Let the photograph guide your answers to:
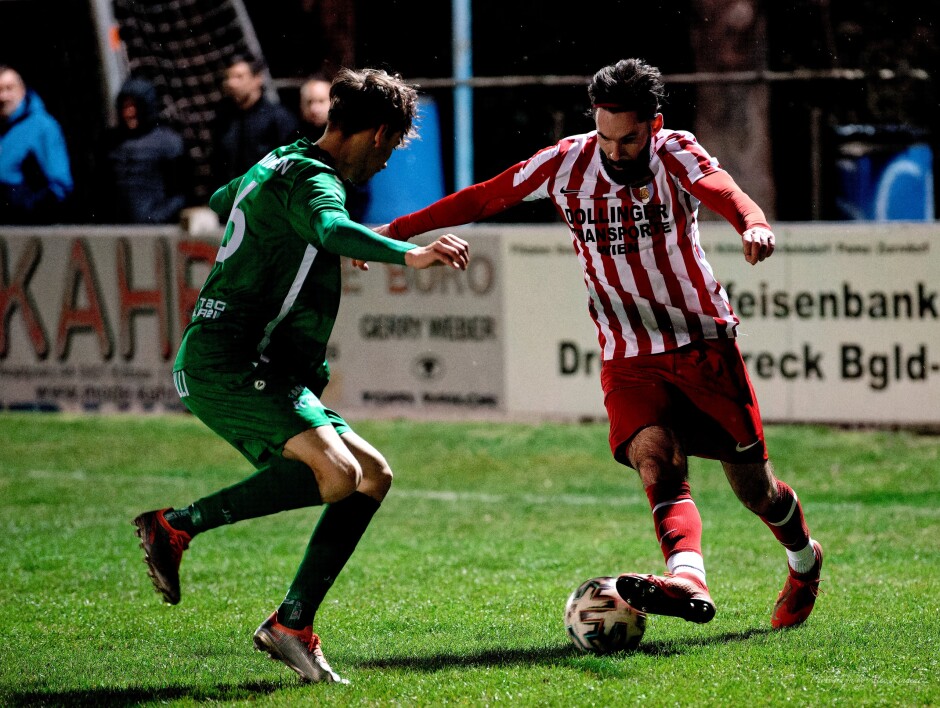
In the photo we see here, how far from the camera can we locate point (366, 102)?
186 inches

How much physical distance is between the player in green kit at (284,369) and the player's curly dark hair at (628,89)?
63cm

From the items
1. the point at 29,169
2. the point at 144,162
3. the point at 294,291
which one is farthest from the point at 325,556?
the point at 29,169

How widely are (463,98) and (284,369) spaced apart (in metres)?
7.17

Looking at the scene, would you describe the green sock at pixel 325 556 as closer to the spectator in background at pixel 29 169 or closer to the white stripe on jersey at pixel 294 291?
the white stripe on jersey at pixel 294 291

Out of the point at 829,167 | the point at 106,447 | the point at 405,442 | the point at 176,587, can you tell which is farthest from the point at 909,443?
the point at 176,587

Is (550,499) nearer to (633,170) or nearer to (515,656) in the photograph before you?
(515,656)

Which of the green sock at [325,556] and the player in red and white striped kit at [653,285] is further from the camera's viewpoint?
the player in red and white striped kit at [653,285]

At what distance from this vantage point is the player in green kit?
471 cm

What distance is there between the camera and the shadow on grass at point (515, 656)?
489 cm

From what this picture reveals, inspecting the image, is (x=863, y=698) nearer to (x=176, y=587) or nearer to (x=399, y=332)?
(x=176, y=587)

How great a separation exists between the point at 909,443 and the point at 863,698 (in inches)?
222

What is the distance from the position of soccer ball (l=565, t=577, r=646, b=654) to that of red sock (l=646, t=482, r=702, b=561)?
0.32 m

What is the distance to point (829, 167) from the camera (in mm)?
11242

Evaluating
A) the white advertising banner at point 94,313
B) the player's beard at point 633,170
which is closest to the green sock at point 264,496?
the player's beard at point 633,170
